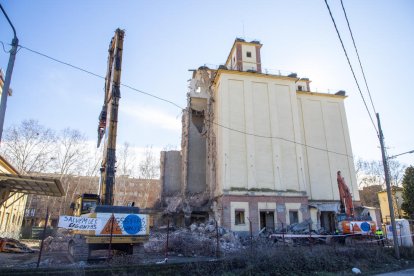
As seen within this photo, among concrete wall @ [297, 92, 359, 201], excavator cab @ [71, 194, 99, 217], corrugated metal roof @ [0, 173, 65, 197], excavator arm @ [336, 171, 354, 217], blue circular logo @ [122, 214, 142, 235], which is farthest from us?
concrete wall @ [297, 92, 359, 201]

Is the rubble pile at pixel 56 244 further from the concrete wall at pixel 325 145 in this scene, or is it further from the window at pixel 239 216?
the concrete wall at pixel 325 145

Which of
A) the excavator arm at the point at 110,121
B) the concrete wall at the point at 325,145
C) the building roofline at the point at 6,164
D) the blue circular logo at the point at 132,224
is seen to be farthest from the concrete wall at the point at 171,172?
the blue circular logo at the point at 132,224

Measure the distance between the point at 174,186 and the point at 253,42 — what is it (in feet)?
68.7

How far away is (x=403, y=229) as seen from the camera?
62.1 feet

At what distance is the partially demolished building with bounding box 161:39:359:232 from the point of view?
93.4 feet

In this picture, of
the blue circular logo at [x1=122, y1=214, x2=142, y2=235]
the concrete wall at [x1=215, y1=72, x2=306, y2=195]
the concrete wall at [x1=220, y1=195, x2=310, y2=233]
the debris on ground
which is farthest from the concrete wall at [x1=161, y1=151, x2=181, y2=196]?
the blue circular logo at [x1=122, y1=214, x2=142, y2=235]

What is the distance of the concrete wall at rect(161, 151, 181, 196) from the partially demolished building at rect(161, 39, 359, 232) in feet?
0.43

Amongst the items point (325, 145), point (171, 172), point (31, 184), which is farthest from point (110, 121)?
point (325, 145)

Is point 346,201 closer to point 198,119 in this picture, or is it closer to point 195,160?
point 195,160

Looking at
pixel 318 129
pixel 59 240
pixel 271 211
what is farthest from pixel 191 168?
pixel 59 240

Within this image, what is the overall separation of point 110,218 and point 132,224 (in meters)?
1.01

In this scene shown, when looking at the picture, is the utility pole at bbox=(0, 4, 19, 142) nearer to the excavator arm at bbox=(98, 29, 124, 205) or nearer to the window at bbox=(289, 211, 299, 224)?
the excavator arm at bbox=(98, 29, 124, 205)

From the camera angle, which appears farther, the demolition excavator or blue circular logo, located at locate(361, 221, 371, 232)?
blue circular logo, located at locate(361, 221, 371, 232)

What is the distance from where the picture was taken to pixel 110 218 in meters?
12.5
